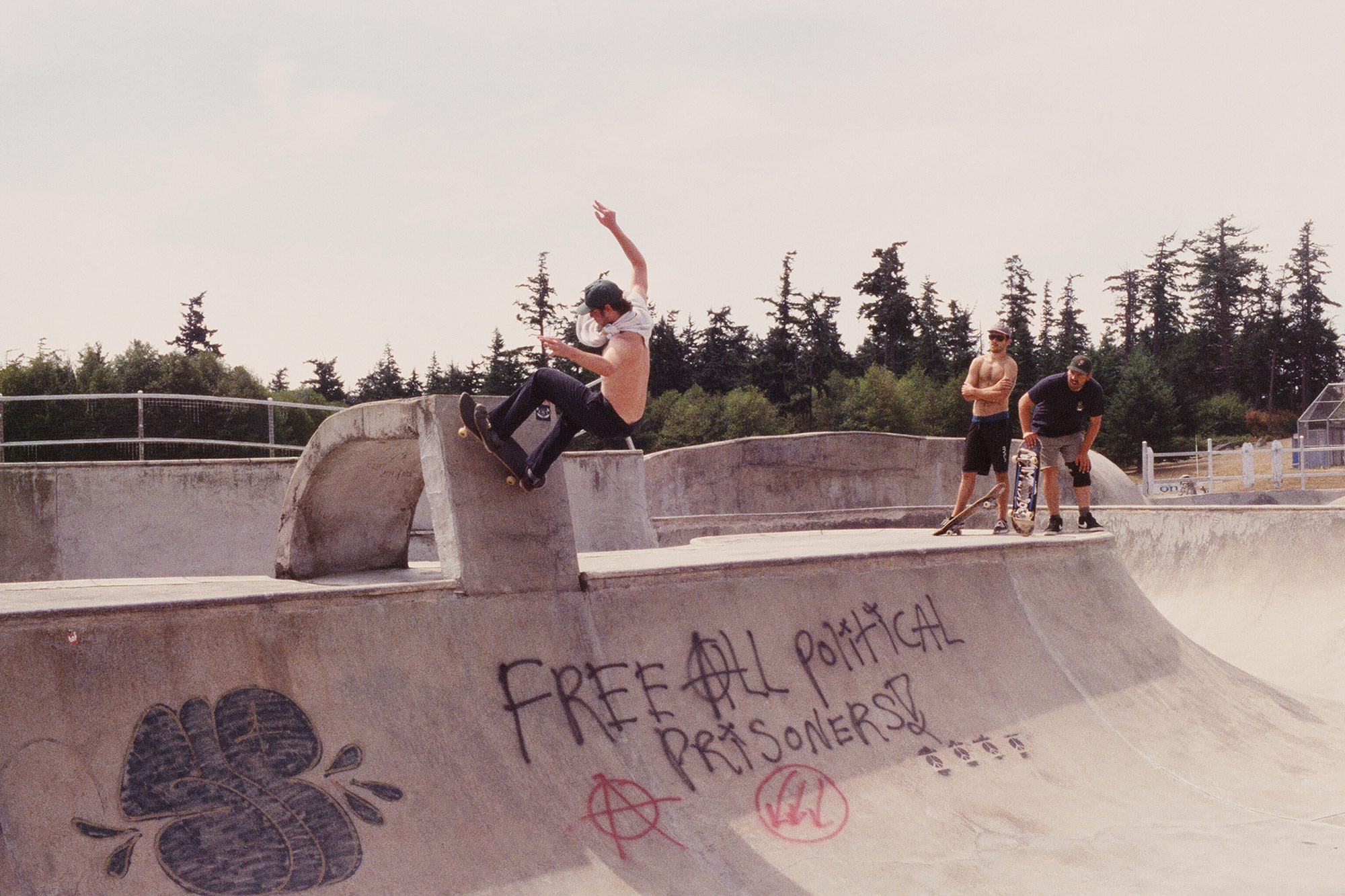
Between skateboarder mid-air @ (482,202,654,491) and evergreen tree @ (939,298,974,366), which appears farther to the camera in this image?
evergreen tree @ (939,298,974,366)

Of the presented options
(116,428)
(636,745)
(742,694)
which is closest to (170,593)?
(636,745)

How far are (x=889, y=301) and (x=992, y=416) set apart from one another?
198 feet

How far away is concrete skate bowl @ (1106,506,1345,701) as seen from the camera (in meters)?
9.55

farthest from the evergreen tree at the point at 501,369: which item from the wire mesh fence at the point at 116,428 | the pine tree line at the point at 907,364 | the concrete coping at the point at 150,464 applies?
the concrete coping at the point at 150,464

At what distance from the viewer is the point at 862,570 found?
21.1ft

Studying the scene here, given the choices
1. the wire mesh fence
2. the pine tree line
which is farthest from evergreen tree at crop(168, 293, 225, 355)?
the wire mesh fence

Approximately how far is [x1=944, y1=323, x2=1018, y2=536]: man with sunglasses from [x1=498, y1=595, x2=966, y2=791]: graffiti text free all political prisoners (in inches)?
119

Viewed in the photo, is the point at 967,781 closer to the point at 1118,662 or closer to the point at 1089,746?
the point at 1089,746

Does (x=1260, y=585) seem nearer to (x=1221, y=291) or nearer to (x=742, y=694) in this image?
(x=742, y=694)

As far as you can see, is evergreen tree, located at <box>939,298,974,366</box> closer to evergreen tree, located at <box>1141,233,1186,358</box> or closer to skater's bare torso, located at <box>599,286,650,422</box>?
evergreen tree, located at <box>1141,233,1186,358</box>

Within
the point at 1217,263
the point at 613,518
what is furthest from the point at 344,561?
the point at 1217,263

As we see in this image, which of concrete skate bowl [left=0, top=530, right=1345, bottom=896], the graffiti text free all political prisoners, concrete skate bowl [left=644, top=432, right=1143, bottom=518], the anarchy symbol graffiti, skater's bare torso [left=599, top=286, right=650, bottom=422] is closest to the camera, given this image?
concrete skate bowl [left=0, top=530, right=1345, bottom=896]

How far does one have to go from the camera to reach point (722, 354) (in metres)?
65.1

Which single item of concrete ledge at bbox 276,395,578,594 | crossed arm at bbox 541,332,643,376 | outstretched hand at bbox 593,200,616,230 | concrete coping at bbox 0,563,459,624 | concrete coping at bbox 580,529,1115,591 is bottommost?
concrete coping at bbox 580,529,1115,591
